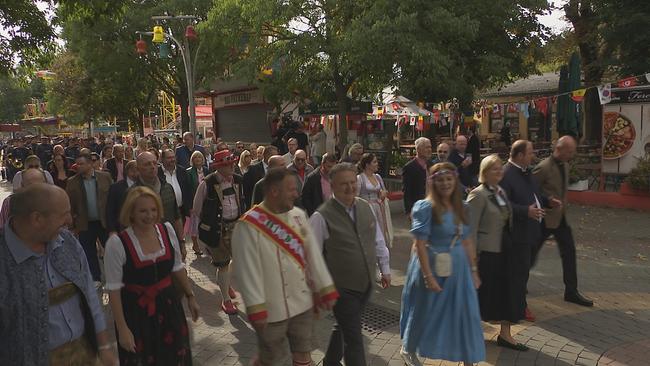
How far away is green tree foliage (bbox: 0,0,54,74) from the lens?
37.6 ft

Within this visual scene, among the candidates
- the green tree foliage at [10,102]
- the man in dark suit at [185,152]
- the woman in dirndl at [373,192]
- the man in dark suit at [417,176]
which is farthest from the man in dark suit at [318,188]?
the green tree foliage at [10,102]

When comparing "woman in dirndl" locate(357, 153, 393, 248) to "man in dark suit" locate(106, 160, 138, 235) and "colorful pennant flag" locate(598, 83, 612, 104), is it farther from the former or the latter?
"colorful pennant flag" locate(598, 83, 612, 104)

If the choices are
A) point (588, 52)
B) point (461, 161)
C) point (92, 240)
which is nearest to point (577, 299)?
point (461, 161)

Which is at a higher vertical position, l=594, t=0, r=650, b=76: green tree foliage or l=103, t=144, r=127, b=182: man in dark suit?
l=594, t=0, r=650, b=76: green tree foliage

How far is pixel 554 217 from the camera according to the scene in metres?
5.84

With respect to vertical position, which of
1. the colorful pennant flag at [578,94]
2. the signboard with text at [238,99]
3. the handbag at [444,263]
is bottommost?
the handbag at [444,263]

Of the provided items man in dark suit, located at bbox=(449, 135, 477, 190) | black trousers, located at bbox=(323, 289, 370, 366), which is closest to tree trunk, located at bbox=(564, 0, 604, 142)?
A: man in dark suit, located at bbox=(449, 135, 477, 190)

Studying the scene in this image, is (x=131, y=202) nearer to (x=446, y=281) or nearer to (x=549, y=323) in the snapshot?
(x=446, y=281)

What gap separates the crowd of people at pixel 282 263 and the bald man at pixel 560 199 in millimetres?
13

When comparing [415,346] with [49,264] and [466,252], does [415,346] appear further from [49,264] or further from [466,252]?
[49,264]

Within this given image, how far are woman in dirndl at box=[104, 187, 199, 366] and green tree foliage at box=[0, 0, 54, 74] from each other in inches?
381

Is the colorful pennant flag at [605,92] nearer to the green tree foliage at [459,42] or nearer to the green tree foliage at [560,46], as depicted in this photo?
the green tree foliage at [459,42]

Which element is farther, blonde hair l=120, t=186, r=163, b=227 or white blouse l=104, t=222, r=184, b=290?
blonde hair l=120, t=186, r=163, b=227

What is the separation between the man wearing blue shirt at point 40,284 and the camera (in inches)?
96.9
